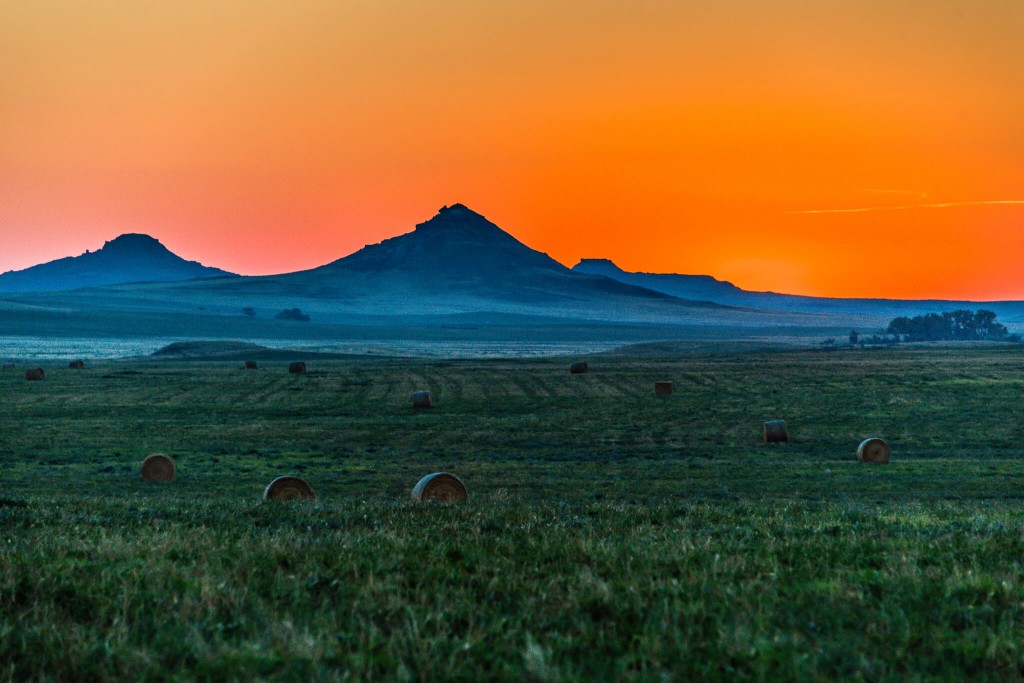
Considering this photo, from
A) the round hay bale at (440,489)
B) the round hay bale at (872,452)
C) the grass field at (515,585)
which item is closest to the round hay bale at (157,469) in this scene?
the grass field at (515,585)

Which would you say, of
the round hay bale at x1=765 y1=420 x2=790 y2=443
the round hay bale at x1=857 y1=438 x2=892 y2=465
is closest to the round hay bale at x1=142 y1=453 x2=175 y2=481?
the round hay bale at x1=765 y1=420 x2=790 y2=443

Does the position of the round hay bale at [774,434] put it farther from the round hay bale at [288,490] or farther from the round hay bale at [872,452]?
the round hay bale at [288,490]

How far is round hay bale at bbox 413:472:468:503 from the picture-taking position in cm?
1964

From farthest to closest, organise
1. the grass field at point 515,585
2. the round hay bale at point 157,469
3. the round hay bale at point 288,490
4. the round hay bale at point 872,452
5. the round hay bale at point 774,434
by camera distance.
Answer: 1. the round hay bale at point 774,434
2. the round hay bale at point 872,452
3. the round hay bale at point 157,469
4. the round hay bale at point 288,490
5. the grass field at point 515,585

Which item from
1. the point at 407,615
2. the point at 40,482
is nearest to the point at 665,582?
the point at 407,615

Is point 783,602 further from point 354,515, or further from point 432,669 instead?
point 354,515

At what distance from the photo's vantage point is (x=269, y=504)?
1553 cm

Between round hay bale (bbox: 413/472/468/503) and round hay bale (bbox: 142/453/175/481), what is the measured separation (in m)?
11.0

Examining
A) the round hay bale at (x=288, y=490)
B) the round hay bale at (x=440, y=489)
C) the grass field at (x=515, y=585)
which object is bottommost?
the round hay bale at (x=288, y=490)

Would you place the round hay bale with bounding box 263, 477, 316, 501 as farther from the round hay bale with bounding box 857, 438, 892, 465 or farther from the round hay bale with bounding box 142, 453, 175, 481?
the round hay bale with bounding box 857, 438, 892, 465

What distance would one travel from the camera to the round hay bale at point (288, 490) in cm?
2080

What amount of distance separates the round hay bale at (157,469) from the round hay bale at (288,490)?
7914 mm

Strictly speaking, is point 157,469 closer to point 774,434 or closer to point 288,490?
point 288,490

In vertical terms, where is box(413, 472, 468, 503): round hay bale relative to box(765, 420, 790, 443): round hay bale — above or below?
above
